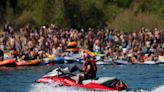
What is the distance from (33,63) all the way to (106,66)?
14.7 feet

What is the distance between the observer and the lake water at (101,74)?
99.1ft

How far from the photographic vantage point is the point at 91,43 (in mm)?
47094

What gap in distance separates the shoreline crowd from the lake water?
1976 mm

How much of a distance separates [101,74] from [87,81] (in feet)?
33.8

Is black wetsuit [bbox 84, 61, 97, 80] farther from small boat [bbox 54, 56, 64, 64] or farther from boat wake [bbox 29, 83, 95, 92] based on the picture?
small boat [bbox 54, 56, 64, 64]

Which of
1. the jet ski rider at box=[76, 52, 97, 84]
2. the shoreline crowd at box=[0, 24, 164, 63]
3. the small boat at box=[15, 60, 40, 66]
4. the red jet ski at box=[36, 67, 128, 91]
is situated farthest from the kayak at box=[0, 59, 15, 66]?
the jet ski rider at box=[76, 52, 97, 84]

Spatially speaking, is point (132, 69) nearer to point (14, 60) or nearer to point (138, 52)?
point (138, 52)

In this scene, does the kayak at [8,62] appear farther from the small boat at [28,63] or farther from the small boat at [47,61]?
the small boat at [47,61]

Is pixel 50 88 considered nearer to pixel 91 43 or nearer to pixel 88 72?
pixel 88 72

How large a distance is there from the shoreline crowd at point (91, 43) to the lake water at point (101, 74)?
1976 mm

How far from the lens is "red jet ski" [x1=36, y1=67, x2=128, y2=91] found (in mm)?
27031

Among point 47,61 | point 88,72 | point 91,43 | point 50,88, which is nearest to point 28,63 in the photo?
point 47,61

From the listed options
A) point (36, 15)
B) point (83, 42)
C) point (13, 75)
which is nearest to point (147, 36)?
point (83, 42)

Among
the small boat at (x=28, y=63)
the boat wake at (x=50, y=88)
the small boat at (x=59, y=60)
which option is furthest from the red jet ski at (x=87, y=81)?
the small boat at (x=59, y=60)
